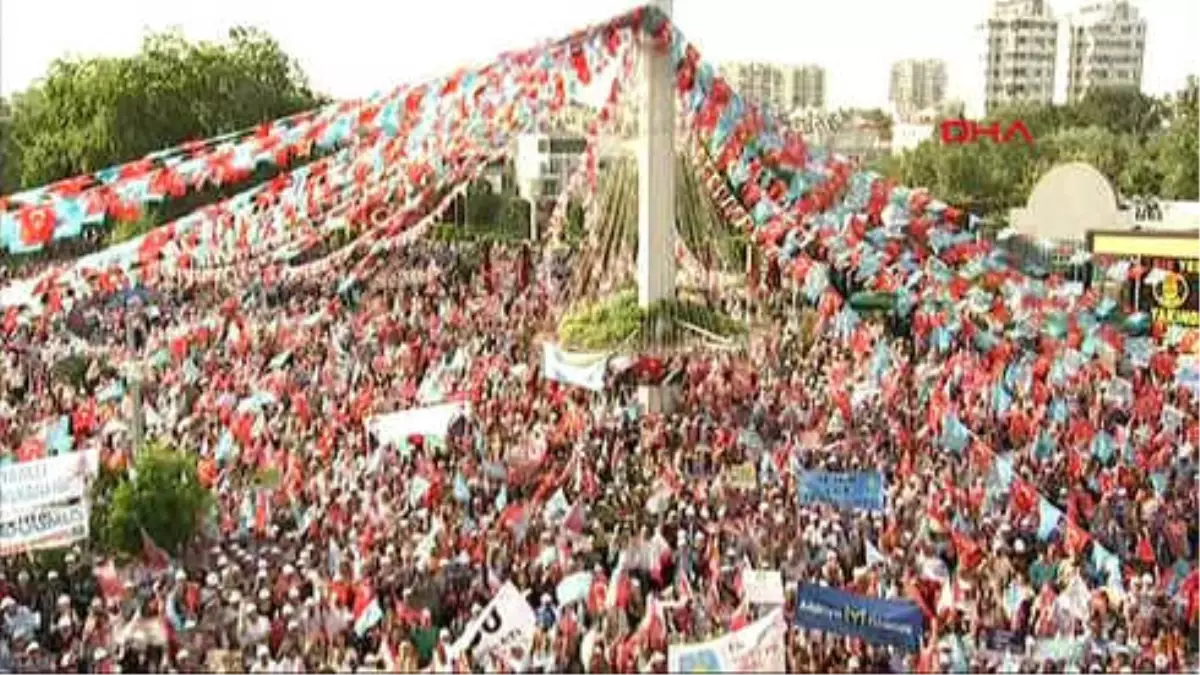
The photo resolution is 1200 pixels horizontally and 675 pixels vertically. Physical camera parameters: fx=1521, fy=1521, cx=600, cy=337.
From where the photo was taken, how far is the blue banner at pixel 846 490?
52.1 ft

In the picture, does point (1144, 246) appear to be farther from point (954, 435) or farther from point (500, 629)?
point (500, 629)

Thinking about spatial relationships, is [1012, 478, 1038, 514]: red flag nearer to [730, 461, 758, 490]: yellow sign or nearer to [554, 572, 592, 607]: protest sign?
[730, 461, 758, 490]: yellow sign

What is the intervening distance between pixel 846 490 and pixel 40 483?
7965 millimetres

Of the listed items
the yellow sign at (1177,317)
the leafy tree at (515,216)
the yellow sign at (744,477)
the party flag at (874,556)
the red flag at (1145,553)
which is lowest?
the leafy tree at (515,216)

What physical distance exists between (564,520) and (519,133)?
17.9 ft

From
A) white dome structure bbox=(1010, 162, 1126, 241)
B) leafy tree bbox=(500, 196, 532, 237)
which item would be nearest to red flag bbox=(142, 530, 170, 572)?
white dome structure bbox=(1010, 162, 1126, 241)

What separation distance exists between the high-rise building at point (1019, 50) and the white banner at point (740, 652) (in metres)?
145

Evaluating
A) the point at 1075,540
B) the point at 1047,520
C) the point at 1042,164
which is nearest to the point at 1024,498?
the point at 1047,520

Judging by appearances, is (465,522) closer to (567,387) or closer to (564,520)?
(564,520)

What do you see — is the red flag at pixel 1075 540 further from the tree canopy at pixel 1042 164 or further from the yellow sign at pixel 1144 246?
→ the tree canopy at pixel 1042 164

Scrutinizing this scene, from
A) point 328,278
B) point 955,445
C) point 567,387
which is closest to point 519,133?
point 567,387

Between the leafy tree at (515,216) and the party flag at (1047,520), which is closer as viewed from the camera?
the party flag at (1047,520)

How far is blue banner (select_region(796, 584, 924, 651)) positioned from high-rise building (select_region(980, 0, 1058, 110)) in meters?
144

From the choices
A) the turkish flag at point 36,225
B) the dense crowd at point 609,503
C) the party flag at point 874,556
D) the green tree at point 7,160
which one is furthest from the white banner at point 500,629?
the green tree at point 7,160
